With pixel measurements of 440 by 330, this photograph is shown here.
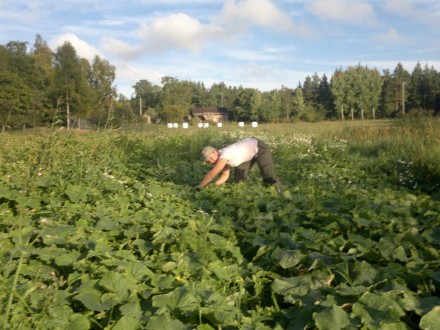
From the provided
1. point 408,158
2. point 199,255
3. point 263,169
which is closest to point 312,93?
point 408,158

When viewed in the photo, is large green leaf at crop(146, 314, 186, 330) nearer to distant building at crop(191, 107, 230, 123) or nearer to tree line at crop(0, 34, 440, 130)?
tree line at crop(0, 34, 440, 130)

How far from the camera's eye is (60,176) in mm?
5180

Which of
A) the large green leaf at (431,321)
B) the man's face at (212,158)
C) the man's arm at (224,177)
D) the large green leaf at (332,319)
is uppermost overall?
the man's face at (212,158)

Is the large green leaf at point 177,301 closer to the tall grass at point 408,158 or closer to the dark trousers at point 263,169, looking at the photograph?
the dark trousers at point 263,169

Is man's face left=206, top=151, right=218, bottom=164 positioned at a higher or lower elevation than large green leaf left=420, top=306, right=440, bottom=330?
higher

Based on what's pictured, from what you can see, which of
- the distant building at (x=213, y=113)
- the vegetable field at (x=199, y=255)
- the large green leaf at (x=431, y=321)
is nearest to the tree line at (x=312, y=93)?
the distant building at (x=213, y=113)

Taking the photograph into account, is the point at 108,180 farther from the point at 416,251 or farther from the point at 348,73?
the point at 348,73

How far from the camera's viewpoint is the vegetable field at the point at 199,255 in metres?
2.29

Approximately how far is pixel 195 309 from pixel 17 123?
47.5 ft

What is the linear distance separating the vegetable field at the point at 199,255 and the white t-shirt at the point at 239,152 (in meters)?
0.70

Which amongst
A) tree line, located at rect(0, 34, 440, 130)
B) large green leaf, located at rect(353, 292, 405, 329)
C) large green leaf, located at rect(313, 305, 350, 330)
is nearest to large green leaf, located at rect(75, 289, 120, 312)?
large green leaf, located at rect(313, 305, 350, 330)

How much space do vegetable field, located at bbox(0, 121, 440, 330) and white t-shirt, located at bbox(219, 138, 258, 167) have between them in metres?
0.70

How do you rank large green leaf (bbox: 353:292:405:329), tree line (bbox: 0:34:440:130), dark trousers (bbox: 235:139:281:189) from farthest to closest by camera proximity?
tree line (bbox: 0:34:440:130) → dark trousers (bbox: 235:139:281:189) → large green leaf (bbox: 353:292:405:329)

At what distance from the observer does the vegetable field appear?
2.29 meters
